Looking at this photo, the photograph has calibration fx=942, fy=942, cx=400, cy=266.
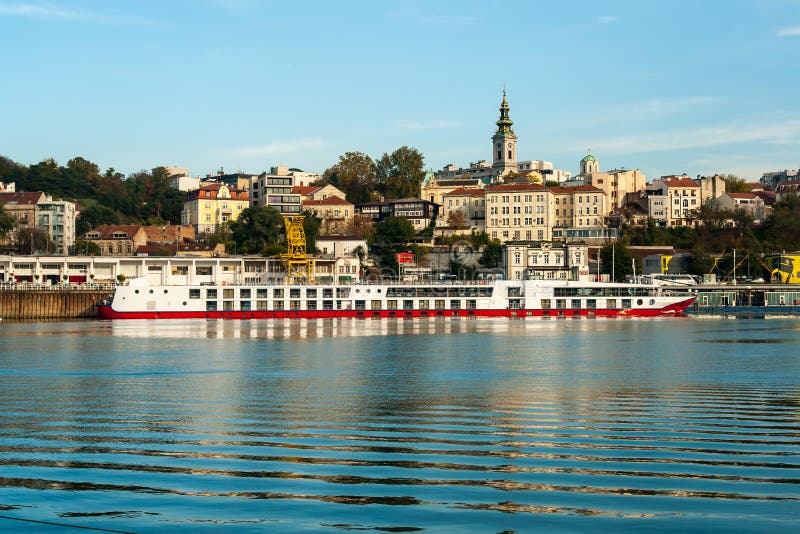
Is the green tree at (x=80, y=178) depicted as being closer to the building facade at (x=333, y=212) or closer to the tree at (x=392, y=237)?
the building facade at (x=333, y=212)

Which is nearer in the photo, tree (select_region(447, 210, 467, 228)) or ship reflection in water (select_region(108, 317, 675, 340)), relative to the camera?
ship reflection in water (select_region(108, 317, 675, 340))

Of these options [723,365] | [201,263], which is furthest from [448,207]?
[723,365]

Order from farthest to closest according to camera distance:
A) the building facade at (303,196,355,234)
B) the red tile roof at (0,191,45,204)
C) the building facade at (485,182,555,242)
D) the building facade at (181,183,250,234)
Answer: the building facade at (181,183,250,234) → the building facade at (485,182,555,242) → the building facade at (303,196,355,234) → the red tile roof at (0,191,45,204)

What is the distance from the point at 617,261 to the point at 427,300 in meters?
34.1

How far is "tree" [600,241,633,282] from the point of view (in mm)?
107506

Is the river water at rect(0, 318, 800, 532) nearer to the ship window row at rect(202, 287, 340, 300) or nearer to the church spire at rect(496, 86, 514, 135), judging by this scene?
the ship window row at rect(202, 287, 340, 300)

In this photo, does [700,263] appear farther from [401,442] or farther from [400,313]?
[401,442]

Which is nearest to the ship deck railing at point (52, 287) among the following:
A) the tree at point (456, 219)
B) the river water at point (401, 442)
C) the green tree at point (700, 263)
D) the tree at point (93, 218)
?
the tree at point (93, 218)

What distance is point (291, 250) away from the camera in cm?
8869

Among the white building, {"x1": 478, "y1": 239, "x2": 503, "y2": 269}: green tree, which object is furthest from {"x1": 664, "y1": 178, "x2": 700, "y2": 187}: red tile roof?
the white building

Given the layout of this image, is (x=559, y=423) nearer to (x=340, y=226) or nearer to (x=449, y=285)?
(x=449, y=285)

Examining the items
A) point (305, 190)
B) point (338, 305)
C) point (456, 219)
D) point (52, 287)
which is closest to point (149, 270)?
point (52, 287)

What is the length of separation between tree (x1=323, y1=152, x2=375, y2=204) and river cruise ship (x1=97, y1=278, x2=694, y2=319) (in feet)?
191

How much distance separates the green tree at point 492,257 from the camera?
365ft
